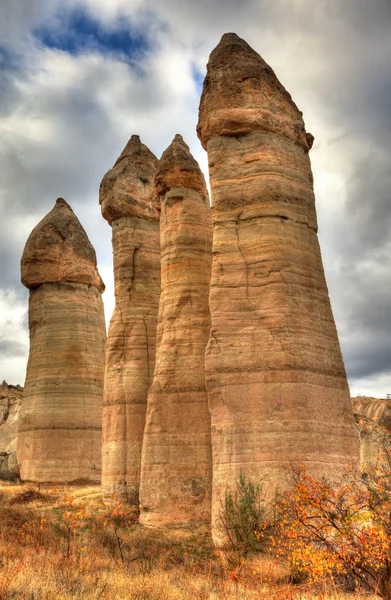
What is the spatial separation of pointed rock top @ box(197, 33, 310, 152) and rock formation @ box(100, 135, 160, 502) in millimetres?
5152

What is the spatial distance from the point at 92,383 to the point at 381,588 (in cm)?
1925

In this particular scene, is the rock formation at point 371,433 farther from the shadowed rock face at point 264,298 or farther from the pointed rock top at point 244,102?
the pointed rock top at point 244,102

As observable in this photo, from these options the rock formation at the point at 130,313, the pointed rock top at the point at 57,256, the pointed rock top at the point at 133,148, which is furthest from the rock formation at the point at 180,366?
the pointed rock top at the point at 57,256

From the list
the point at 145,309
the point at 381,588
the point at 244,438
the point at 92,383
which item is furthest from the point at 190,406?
the point at 92,383

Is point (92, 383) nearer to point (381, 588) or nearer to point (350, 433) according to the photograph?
point (350, 433)

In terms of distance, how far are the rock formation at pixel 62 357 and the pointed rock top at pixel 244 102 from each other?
41.9 ft

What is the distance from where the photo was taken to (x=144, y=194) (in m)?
23.0

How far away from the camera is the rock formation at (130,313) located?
20312mm

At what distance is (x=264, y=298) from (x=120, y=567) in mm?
6173

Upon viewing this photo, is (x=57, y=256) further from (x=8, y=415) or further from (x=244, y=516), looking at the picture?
(x=8, y=415)

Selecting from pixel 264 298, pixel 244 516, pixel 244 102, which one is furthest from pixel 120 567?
pixel 244 102

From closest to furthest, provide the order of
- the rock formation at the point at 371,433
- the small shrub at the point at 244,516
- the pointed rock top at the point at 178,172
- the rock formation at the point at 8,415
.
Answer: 1. the small shrub at the point at 244,516
2. the pointed rock top at the point at 178,172
3. the rock formation at the point at 371,433
4. the rock formation at the point at 8,415

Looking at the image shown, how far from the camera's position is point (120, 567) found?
11.8 meters

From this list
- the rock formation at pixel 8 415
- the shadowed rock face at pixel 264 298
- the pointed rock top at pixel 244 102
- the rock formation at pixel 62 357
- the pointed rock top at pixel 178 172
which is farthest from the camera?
the rock formation at pixel 8 415
